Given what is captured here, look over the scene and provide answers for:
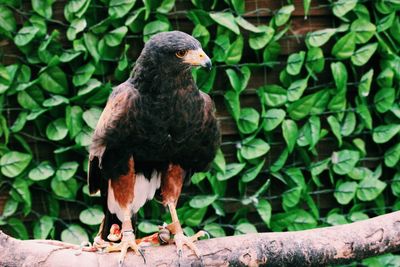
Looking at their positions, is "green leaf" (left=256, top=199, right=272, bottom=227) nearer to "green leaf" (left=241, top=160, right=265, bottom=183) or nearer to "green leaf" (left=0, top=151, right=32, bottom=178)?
"green leaf" (left=241, top=160, right=265, bottom=183)

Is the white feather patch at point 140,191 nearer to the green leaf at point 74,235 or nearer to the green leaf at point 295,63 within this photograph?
the green leaf at point 74,235

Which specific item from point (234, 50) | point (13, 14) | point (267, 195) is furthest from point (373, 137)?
point (13, 14)

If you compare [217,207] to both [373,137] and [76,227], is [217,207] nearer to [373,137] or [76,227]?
[76,227]

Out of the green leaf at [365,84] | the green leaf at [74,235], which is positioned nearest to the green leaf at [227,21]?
the green leaf at [365,84]

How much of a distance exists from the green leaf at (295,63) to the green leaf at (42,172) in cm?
122

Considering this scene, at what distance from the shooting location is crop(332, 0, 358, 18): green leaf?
3273mm

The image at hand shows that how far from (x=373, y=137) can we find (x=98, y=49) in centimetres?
144

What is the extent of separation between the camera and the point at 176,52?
86.2 inches

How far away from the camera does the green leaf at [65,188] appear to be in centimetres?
303

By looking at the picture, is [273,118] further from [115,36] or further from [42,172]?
[42,172]

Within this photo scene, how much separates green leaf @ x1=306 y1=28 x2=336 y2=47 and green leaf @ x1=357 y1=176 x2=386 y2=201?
2.40 ft

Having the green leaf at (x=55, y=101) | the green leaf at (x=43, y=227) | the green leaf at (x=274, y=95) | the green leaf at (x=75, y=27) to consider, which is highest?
the green leaf at (x=75, y=27)

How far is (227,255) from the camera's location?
6.64 ft

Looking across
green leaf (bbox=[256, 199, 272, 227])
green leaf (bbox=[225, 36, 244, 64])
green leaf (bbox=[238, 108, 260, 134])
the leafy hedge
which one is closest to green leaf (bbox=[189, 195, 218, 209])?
the leafy hedge
